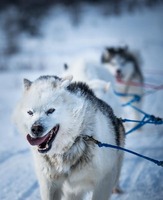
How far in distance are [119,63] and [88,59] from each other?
1.60 meters

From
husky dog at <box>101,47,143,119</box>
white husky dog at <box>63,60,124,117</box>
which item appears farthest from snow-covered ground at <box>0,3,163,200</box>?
husky dog at <box>101,47,143,119</box>

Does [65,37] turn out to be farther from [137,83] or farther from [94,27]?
[137,83]

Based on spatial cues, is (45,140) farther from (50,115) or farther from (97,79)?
(97,79)

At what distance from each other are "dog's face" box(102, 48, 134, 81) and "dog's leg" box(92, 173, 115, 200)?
3.61 meters

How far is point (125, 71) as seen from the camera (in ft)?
19.9

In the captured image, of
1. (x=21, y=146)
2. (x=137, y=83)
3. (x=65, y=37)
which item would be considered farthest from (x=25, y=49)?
(x=21, y=146)

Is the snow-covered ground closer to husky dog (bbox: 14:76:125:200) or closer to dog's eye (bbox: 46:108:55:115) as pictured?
husky dog (bbox: 14:76:125:200)

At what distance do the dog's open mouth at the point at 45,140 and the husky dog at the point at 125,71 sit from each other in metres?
3.35

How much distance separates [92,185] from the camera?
7.77 ft

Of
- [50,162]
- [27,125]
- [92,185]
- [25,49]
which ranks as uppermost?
[27,125]

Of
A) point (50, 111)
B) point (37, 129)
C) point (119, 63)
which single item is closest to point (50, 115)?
point (50, 111)

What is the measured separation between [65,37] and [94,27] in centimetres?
280

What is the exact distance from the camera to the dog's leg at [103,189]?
235 centimetres

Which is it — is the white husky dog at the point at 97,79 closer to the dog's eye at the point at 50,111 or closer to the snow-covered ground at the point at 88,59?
the snow-covered ground at the point at 88,59
